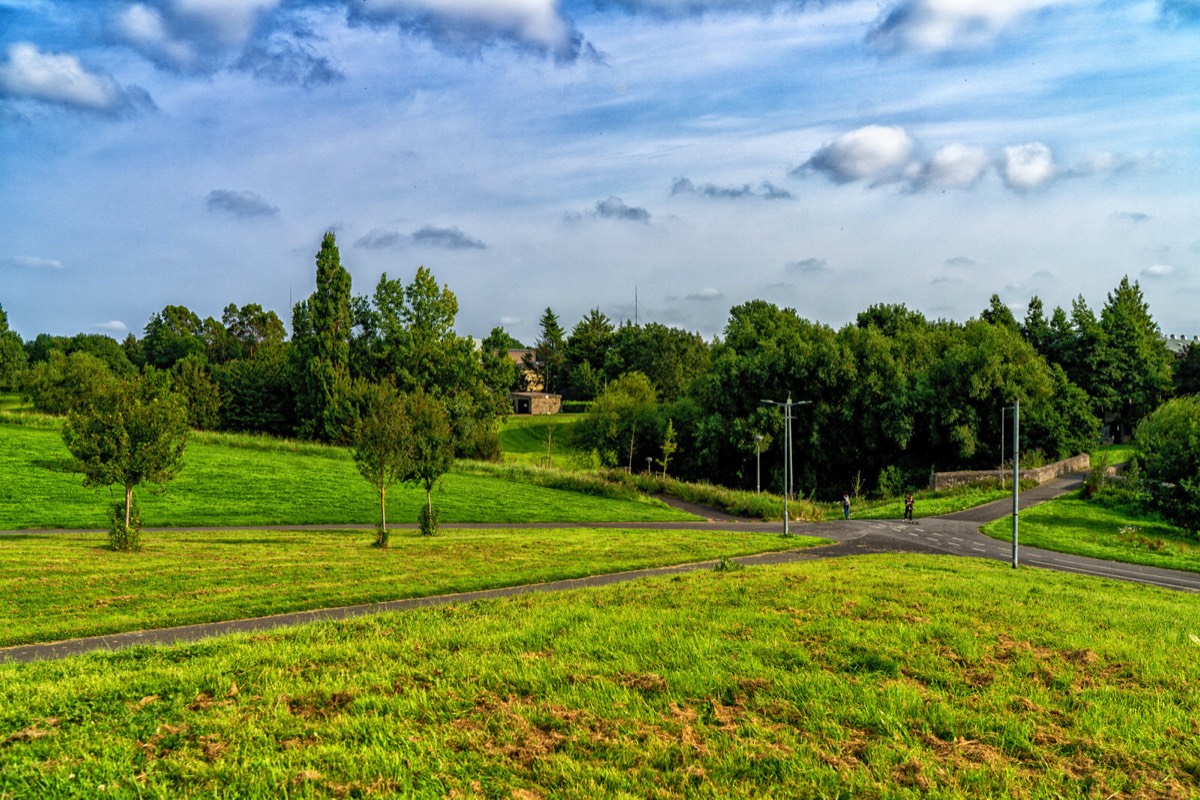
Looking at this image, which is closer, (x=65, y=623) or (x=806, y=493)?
(x=65, y=623)

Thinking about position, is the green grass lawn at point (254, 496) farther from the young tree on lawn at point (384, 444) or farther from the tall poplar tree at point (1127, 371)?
the tall poplar tree at point (1127, 371)

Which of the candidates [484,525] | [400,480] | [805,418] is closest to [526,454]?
[805,418]

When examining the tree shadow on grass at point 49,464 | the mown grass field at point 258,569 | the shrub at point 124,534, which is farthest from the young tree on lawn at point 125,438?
the tree shadow on grass at point 49,464

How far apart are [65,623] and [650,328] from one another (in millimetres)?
103858

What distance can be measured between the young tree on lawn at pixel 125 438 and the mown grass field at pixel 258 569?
198cm

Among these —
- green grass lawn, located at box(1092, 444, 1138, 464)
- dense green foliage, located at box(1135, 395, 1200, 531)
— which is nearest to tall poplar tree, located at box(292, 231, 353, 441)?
dense green foliage, located at box(1135, 395, 1200, 531)

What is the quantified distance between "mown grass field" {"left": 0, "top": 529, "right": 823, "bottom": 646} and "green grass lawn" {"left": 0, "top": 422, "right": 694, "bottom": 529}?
586 cm

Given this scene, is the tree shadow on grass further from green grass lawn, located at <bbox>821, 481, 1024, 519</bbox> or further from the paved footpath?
green grass lawn, located at <bbox>821, 481, 1024, 519</bbox>

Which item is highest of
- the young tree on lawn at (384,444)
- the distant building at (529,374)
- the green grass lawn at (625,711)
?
the distant building at (529,374)

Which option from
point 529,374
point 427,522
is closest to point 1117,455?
point 427,522

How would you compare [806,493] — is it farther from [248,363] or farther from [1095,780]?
[248,363]

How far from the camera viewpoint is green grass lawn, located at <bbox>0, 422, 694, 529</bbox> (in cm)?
3216

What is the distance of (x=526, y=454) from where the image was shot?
274 ft

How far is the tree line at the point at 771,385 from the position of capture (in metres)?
58.6
